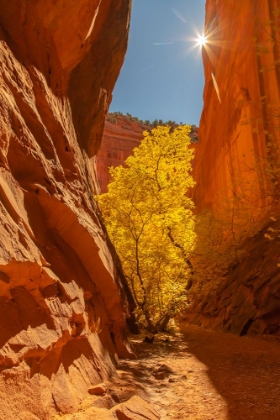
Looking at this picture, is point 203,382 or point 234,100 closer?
point 203,382

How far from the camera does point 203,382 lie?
20.5 feet

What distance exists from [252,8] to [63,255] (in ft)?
74.2

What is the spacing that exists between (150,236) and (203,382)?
5.36 metres

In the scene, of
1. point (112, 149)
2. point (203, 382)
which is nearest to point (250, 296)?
point (203, 382)

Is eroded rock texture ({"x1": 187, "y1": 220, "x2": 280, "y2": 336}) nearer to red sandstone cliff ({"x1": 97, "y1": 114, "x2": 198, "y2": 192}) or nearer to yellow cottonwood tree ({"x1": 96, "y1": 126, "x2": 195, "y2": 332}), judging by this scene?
yellow cottonwood tree ({"x1": 96, "y1": 126, "x2": 195, "y2": 332})

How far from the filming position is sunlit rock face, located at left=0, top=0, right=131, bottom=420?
376 cm

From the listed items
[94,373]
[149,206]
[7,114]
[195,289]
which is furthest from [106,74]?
[94,373]

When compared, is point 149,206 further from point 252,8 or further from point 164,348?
point 252,8

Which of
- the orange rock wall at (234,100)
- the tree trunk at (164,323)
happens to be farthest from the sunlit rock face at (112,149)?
the tree trunk at (164,323)

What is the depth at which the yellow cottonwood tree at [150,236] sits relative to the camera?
33.0ft

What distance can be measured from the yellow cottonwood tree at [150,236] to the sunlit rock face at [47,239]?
1.64 m

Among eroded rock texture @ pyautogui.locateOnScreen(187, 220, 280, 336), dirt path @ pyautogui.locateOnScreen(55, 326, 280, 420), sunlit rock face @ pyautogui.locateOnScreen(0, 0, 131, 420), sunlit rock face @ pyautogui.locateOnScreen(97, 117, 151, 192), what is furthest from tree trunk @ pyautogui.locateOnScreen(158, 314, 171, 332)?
sunlit rock face @ pyautogui.locateOnScreen(97, 117, 151, 192)

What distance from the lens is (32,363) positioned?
3842 mm

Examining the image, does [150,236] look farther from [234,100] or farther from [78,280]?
[234,100]
